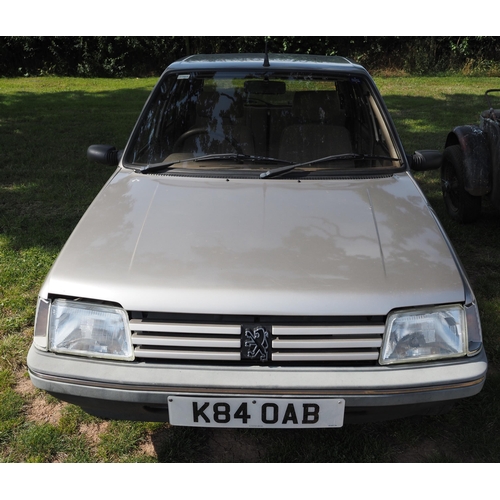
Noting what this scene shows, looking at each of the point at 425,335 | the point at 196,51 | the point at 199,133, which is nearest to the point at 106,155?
the point at 199,133

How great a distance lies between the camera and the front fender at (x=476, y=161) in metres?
4.68

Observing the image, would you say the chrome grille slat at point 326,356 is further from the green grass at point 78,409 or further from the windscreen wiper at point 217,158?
the windscreen wiper at point 217,158

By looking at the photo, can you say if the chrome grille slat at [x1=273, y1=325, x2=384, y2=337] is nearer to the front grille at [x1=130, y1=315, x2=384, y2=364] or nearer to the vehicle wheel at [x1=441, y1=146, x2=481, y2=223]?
the front grille at [x1=130, y1=315, x2=384, y2=364]

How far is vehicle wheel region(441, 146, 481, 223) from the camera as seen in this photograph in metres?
4.99

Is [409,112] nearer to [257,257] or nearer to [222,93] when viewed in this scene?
[222,93]

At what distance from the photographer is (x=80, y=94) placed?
12.6 meters

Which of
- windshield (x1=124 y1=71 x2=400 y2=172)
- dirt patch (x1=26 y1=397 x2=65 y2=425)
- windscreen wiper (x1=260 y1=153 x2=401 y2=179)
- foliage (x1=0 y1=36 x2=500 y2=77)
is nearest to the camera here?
dirt patch (x1=26 y1=397 x2=65 y2=425)

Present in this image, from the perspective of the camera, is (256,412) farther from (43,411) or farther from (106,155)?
(106,155)

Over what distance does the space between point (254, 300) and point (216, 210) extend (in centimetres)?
70

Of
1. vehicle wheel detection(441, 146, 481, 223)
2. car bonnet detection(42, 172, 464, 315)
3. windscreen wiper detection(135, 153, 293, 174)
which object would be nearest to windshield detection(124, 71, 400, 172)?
windscreen wiper detection(135, 153, 293, 174)

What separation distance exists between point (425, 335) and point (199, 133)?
1.80m

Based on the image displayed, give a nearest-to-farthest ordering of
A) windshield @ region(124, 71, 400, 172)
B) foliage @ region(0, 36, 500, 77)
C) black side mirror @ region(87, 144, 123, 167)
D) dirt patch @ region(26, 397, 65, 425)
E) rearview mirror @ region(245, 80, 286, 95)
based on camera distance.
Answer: dirt patch @ region(26, 397, 65, 425), windshield @ region(124, 71, 400, 172), rearview mirror @ region(245, 80, 286, 95), black side mirror @ region(87, 144, 123, 167), foliage @ region(0, 36, 500, 77)

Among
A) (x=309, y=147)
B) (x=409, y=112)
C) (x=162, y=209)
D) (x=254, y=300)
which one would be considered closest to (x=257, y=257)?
(x=254, y=300)

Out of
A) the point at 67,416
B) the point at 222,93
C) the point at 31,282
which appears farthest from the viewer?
the point at 31,282
